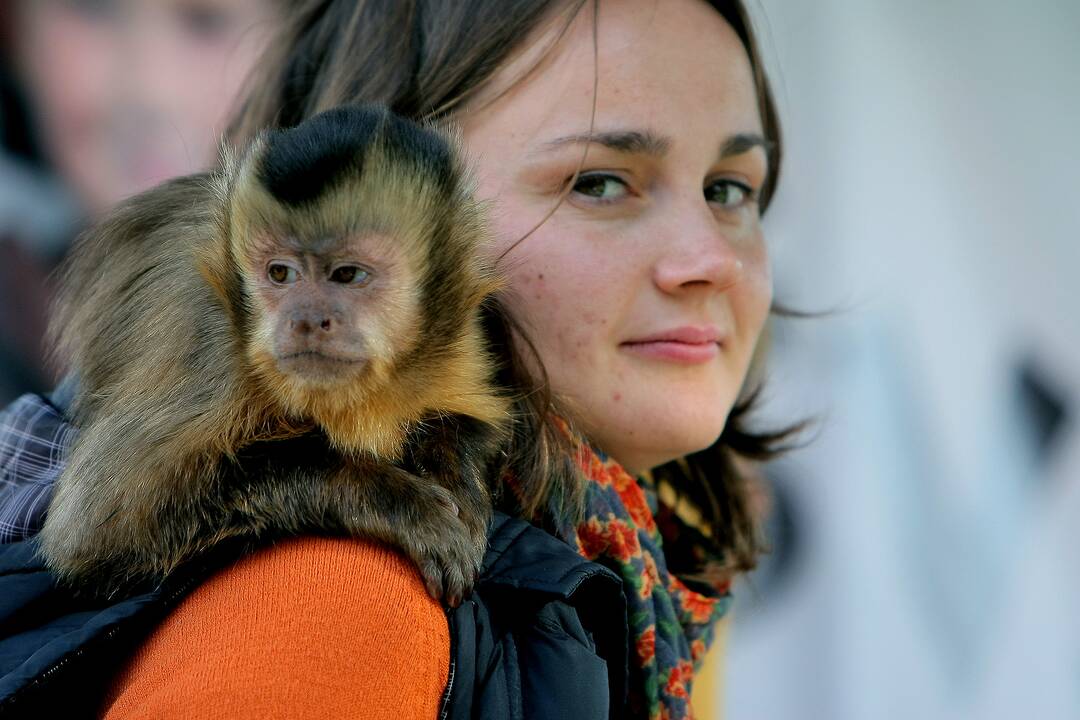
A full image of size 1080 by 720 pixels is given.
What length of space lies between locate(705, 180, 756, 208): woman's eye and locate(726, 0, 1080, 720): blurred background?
0.92 meters

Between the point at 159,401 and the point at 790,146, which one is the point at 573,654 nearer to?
the point at 159,401

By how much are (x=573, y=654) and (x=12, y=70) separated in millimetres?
2101

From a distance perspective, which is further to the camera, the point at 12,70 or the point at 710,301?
the point at 12,70

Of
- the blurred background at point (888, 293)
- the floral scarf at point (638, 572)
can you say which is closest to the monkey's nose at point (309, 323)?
the floral scarf at point (638, 572)

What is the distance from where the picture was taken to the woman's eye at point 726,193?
1419 millimetres

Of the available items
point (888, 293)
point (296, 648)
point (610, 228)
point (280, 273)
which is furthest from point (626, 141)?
point (888, 293)

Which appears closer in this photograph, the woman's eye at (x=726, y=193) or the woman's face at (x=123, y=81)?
the woman's eye at (x=726, y=193)

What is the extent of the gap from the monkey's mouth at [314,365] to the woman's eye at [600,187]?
1.20 feet

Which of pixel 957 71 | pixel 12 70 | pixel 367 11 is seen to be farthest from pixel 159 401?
pixel 957 71

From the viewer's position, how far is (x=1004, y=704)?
236 centimetres

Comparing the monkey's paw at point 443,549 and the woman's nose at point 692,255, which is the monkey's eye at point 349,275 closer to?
the monkey's paw at point 443,549

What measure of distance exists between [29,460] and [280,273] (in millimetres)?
383

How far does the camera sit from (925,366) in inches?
95.0

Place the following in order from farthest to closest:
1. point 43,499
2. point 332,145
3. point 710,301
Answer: point 710,301 → point 43,499 → point 332,145
